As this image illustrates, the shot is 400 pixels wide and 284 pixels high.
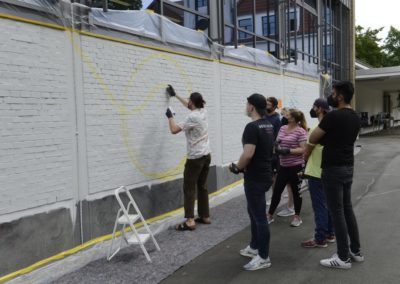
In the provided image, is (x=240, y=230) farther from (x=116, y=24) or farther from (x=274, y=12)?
(x=274, y=12)

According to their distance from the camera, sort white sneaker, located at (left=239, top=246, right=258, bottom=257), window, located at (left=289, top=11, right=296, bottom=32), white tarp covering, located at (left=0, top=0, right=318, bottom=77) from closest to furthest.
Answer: white tarp covering, located at (left=0, top=0, right=318, bottom=77)
white sneaker, located at (left=239, top=246, right=258, bottom=257)
window, located at (left=289, top=11, right=296, bottom=32)

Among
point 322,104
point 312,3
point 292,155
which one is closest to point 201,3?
point 292,155

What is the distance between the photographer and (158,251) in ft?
16.4

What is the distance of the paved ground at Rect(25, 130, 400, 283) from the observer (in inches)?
A: 165

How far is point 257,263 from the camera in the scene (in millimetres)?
4395

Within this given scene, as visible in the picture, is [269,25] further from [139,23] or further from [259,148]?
[259,148]

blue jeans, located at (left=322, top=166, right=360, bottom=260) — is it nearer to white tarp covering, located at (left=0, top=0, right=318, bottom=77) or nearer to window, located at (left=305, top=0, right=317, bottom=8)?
white tarp covering, located at (left=0, top=0, right=318, bottom=77)

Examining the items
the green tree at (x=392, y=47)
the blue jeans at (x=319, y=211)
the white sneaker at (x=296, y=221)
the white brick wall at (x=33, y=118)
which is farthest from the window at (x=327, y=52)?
the green tree at (x=392, y=47)

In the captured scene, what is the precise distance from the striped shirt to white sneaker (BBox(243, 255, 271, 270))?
1.78 m

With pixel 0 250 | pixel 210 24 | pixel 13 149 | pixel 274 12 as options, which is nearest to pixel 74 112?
pixel 13 149

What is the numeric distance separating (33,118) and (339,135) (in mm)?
2993

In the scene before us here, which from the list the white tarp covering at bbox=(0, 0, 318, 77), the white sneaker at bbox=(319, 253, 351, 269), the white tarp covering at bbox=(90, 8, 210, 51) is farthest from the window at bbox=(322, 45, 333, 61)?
the white sneaker at bbox=(319, 253, 351, 269)

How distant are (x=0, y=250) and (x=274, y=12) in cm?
952

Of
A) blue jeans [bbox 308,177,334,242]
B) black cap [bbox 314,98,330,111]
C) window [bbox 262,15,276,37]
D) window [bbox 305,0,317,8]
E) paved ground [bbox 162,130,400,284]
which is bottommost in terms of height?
paved ground [bbox 162,130,400,284]
